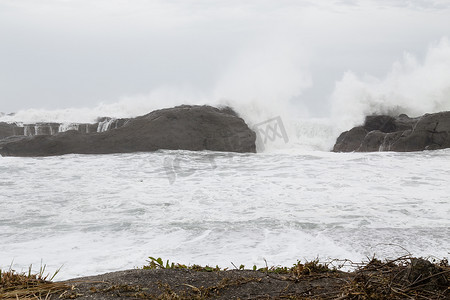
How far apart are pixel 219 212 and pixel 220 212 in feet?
0.05

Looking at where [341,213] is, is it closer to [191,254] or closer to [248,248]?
[248,248]

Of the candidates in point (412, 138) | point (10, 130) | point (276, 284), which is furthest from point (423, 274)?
point (10, 130)

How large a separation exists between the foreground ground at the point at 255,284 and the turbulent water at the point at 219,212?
0.32 m

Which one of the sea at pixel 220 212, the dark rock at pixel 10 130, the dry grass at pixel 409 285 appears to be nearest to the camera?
the dry grass at pixel 409 285

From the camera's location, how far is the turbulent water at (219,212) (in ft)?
17.2

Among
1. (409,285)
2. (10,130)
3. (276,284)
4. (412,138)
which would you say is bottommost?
(276,284)

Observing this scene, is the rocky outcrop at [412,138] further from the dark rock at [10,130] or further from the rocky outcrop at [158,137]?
the dark rock at [10,130]

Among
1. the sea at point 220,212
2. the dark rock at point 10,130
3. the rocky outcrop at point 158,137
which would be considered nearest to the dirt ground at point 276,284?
the sea at point 220,212

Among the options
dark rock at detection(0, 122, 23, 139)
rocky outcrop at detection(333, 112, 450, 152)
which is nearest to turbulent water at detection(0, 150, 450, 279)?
rocky outcrop at detection(333, 112, 450, 152)

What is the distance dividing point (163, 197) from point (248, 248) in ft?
11.7

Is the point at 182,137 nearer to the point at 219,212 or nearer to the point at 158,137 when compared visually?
the point at 158,137

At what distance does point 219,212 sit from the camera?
7.34 m

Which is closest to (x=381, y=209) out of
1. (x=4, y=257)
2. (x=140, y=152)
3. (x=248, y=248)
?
(x=248, y=248)

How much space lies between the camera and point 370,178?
10352mm
